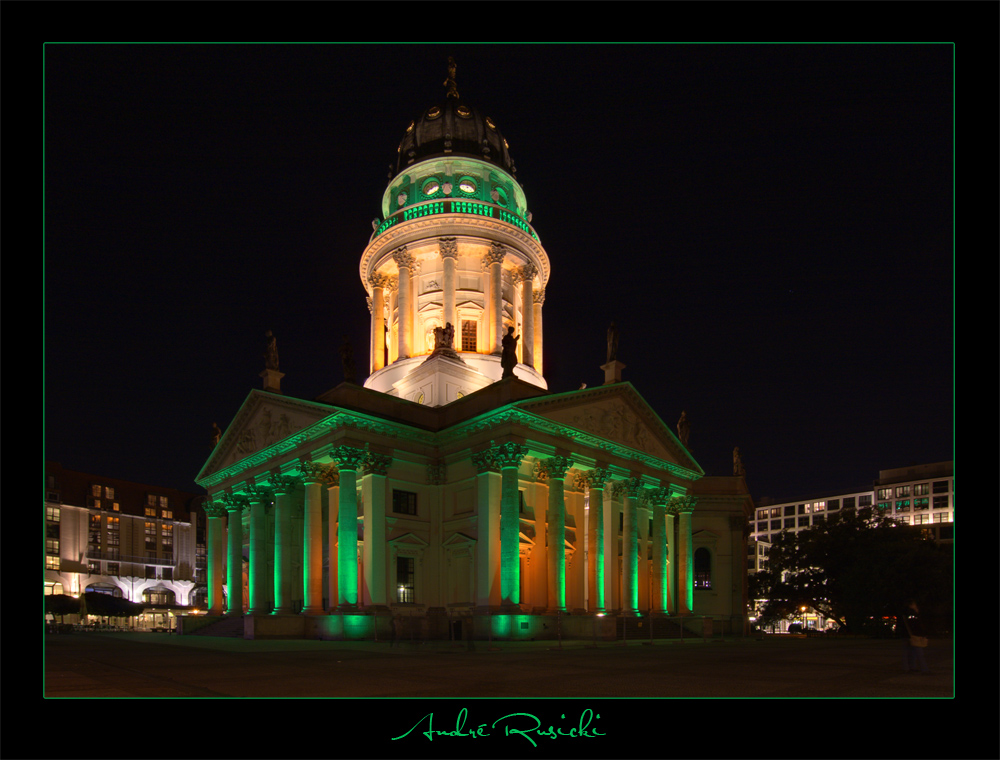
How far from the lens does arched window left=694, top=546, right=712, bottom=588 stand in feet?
209

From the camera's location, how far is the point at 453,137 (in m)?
69.4

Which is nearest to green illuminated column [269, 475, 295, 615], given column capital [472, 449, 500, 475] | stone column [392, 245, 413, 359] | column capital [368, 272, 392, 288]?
column capital [472, 449, 500, 475]

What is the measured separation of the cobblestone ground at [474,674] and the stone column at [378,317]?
35.9 m

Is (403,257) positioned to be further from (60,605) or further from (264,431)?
(60,605)

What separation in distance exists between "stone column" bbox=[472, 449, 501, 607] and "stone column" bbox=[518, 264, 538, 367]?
22092 millimetres

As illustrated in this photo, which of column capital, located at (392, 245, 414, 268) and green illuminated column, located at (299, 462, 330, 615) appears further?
column capital, located at (392, 245, 414, 268)

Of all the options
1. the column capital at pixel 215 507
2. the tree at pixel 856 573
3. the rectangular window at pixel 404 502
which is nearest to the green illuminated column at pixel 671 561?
the tree at pixel 856 573

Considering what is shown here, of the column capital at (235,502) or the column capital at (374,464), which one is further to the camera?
the column capital at (235,502)

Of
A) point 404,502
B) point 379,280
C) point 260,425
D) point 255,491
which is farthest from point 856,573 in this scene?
point 379,280

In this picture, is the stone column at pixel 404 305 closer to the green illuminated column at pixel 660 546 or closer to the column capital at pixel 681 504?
the green illuminated column at pixel 660 546

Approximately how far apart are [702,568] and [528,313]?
24481mm

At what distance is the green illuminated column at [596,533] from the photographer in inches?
1865

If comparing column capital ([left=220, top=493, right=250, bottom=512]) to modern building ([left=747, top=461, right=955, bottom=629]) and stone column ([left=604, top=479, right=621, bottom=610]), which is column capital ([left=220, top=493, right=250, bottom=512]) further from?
modern building ([left=747, top=461, right=955, bottom=629])

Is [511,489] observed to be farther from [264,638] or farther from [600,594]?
[264,638]
